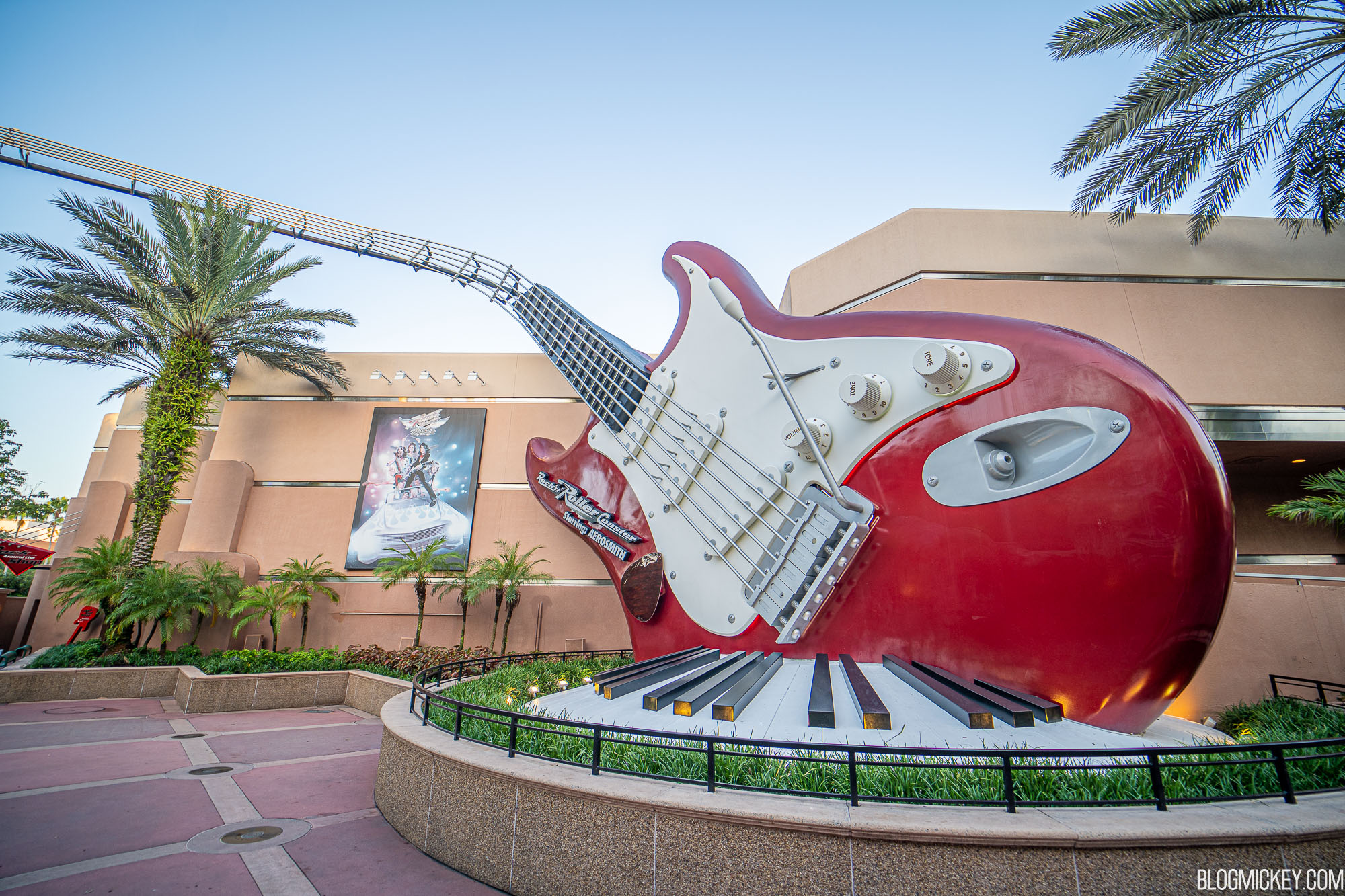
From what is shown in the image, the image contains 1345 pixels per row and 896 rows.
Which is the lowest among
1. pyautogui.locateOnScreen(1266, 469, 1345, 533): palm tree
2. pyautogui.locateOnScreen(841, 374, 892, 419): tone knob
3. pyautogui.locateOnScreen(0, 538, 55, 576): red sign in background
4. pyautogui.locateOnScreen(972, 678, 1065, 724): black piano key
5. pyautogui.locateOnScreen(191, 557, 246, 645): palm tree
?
pyautogui.locateOnScreen(972, 678, 1065, 724): black piano key

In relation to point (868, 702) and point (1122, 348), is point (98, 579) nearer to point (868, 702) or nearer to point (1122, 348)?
point (868, 702)

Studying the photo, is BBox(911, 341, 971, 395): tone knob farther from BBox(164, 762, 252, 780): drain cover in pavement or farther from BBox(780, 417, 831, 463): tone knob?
BBox(164, 762, 252, 780): drain cover in pavement

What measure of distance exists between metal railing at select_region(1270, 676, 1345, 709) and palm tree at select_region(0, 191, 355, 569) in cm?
2358

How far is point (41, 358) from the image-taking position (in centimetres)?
1634

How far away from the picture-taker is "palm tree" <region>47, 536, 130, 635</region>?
45.2 feet

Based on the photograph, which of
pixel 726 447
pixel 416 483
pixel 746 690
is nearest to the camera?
pixel 746 690

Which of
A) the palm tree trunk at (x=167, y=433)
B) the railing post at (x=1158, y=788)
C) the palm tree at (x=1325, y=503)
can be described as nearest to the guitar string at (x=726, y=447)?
the railing post at (x=1158, y=788)

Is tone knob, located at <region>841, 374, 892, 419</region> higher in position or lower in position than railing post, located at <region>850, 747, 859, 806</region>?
higher

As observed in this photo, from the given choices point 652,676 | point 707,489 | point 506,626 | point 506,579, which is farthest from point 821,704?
point 506,626

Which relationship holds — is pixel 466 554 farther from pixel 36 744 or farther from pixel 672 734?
pixel 672 734

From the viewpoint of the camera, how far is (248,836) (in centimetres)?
480

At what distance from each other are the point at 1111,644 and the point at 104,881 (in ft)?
24.3

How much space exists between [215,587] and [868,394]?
17.2 metres

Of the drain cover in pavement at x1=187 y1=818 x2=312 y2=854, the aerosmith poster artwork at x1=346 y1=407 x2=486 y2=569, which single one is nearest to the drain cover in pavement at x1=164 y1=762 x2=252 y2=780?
the drain cover in pavement at x1=187 y1=818 x2=312 y2=854
